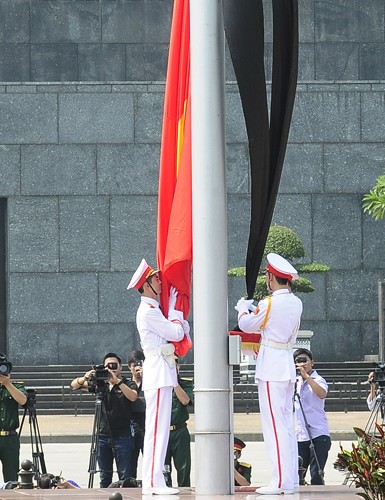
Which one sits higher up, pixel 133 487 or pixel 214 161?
pixel 214 161

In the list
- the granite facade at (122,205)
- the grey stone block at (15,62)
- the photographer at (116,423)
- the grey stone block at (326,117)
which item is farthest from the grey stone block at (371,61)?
the photographer at (116,423)

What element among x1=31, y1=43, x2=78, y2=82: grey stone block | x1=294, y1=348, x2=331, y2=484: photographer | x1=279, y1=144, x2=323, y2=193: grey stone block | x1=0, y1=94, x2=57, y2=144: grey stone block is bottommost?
x1=294, y1=348, x2=331, y2=484: photographer

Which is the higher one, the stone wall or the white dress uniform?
the stone wall

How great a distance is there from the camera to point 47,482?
473 inches

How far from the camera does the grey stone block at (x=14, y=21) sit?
3256 centimetres

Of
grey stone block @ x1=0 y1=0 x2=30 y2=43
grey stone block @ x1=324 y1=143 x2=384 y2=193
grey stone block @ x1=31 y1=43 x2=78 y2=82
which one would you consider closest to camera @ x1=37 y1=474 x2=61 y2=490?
grey stone block @ x1=324 y1=143 x2=384 y2=193

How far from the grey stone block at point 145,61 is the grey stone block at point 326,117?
3569mm

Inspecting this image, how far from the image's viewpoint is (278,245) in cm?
2814

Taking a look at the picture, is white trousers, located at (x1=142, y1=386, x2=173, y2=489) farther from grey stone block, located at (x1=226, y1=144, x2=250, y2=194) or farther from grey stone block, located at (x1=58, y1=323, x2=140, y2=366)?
grey stone block, located at (x1=226, y1=144, x2=250, y2=194)

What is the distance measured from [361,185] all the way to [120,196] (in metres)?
5.02

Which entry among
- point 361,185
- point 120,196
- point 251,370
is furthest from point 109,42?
point 251,370

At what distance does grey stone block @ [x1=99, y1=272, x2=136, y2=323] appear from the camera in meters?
30.3

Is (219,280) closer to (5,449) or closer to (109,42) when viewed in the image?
(5,449)

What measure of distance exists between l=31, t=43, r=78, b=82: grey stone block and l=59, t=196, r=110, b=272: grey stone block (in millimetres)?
3489
